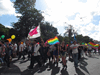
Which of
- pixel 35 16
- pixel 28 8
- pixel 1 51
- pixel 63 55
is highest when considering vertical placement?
pixel 28 8

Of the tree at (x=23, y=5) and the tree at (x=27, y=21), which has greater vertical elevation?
the tree at (x=23, y=5)

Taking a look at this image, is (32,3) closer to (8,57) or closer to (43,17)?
(43,17)

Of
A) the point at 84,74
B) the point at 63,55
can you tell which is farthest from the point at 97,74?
the point at 63,55

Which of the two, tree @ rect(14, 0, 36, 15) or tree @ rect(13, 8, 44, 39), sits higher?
tree @ rect(14, 0, 36, 15)

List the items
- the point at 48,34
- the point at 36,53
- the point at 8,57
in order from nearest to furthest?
the point at 36,53 < the point at 8,57 < the point at 48,34

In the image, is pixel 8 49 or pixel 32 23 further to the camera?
pixel 32 23

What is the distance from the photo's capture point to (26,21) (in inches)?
1362

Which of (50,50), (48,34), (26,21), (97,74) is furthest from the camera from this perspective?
(48,34)

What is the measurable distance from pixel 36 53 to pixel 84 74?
9.10ft

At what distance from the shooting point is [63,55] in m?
7.24

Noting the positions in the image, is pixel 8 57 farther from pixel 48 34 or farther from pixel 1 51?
pixel 48 34

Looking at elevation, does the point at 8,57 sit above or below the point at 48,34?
below

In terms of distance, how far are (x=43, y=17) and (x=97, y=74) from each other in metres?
33.7

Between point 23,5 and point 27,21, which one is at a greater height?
point 23,5
